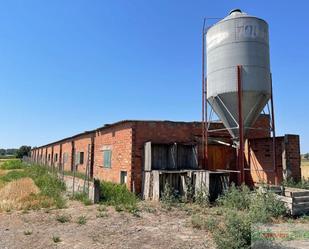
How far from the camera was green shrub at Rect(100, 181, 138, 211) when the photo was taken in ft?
34.8

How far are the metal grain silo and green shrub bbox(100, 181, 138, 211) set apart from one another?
4.60 metres

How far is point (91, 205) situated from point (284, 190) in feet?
20.5

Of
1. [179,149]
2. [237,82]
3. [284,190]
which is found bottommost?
[284,190]

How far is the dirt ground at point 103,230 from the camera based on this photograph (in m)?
6.63

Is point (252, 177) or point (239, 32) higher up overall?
point (239, 32)

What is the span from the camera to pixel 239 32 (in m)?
12.0

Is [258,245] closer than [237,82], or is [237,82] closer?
[258,245]

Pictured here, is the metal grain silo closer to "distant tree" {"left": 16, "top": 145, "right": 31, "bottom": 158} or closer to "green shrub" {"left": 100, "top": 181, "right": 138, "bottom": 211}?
"green shrub" {"left": 100, "top": 181, "right": 138, "bottom": 211}

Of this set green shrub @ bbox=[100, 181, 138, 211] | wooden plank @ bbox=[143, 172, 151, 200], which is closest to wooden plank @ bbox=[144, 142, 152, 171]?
wooden plank @ bbox=[143, 172, 151, 200]

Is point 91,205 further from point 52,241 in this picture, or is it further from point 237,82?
point 237,82

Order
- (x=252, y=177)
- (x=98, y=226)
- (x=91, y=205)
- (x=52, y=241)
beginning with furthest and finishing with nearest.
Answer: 1. (x=252, y=177)
2. (x=91, y=205)
3. (x=98, y=226)
4. (x=52, y=241)

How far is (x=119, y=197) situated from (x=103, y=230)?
4313 millimetres

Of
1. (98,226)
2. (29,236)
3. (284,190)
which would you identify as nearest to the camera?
(29,236)

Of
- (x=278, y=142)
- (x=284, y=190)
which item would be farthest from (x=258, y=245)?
(x=278, y=142)
